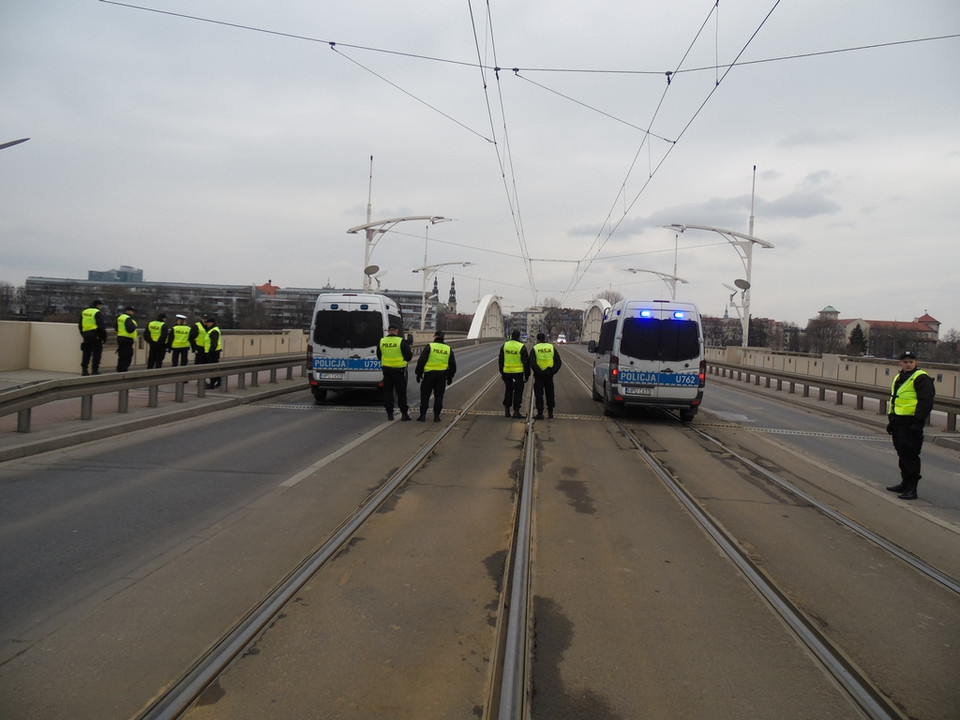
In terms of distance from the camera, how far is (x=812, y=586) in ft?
16.0

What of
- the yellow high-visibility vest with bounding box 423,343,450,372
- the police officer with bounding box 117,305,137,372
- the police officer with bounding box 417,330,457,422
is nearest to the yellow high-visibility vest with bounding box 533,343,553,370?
the police officer with bounding box 417,330,457,422

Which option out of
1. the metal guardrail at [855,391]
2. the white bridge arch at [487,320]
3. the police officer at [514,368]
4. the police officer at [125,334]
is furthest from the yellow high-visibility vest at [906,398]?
the white bridge arch at [487,320]

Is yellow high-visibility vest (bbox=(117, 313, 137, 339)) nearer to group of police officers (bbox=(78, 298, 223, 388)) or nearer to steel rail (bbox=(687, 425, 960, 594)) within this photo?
group of police officers (bbox=(78, 298, 223, 388))

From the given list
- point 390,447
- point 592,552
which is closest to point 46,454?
point 390,447

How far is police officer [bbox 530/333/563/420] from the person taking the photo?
13.8 meters

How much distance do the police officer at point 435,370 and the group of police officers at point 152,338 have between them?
6.57m

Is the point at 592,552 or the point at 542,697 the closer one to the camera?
the point at 542,697

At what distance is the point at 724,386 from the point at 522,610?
83.6 feet

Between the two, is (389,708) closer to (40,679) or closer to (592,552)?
(40,679)

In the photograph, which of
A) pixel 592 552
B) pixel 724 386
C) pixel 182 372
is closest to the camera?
pixel 592 552

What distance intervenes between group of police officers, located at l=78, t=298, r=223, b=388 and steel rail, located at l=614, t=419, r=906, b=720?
1361cm

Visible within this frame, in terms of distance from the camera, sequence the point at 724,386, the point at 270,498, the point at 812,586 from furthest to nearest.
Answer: the point at 724,386, the point at 270,498, the point at 812,586

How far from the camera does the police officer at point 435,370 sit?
12602 mm

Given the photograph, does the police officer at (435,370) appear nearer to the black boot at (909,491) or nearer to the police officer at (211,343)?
the police officer at (211,343)
